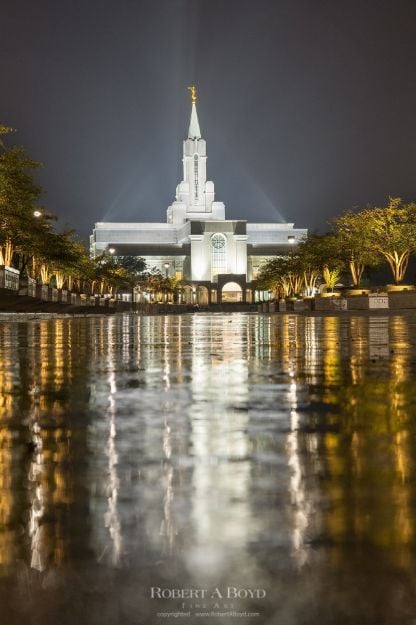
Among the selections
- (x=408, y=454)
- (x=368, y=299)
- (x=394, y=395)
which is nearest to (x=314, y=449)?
(x=408, y=454)

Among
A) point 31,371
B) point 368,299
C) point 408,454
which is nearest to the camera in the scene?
point 408,454

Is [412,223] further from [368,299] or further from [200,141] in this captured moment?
[200,141]

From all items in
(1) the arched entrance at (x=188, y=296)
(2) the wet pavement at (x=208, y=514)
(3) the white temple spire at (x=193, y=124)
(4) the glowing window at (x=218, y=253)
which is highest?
(3) the white temple spire at (x=193, y=124)

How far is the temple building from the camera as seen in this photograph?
6535 inches

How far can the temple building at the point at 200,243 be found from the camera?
16600 cm

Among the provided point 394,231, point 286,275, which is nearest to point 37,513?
point 394,231

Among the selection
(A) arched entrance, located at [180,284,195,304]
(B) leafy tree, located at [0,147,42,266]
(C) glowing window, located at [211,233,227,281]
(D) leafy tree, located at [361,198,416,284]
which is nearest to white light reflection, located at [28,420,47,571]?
(B) leafy tree, located at [0,147,42,266]

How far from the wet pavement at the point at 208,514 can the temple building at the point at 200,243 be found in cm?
15138

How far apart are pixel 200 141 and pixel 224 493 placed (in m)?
194

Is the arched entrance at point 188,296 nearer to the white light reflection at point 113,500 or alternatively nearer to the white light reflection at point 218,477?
the white light reflection at point 218,477

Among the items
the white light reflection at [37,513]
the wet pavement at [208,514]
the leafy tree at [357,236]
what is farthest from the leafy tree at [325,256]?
the white light reflection at [37,513]

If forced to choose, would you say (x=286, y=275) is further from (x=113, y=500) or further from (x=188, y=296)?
(x=113, y=500)

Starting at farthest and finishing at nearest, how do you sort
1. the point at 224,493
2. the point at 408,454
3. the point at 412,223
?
1. the point at 412,223
2. the point at 408,454
3. the point at 224,493

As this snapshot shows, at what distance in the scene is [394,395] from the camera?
3.50 m
